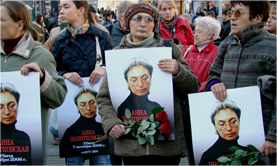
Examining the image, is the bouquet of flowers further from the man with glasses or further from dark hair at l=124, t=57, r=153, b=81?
the man with glasses

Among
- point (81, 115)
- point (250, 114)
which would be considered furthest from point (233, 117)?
point (81, 115)

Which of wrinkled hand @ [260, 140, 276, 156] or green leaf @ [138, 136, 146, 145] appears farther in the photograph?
green leaf @ [138, 136, 146, 145]

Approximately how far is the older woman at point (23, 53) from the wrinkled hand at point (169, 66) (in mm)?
811

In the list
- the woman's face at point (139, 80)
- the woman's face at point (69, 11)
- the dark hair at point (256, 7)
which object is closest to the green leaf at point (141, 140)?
the woman's face at point (139, 80)

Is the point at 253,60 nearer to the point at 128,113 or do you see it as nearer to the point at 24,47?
the point at 128,113

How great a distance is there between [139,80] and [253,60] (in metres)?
0.79

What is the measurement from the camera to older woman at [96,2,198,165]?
2.53 m

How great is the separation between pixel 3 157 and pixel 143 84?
3.62ft

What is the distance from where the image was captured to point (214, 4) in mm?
17984

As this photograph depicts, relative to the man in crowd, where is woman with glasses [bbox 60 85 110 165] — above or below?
below

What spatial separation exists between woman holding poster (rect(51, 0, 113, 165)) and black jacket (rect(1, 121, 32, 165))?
1.01m

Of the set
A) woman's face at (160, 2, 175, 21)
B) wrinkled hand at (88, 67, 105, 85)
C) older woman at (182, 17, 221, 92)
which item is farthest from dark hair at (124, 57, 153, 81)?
woman's face at (160, 2, 175, 21)

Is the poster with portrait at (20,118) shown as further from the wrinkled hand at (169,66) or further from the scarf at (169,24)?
the scarf at (169,24)

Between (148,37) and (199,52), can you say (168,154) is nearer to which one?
(148,37)
